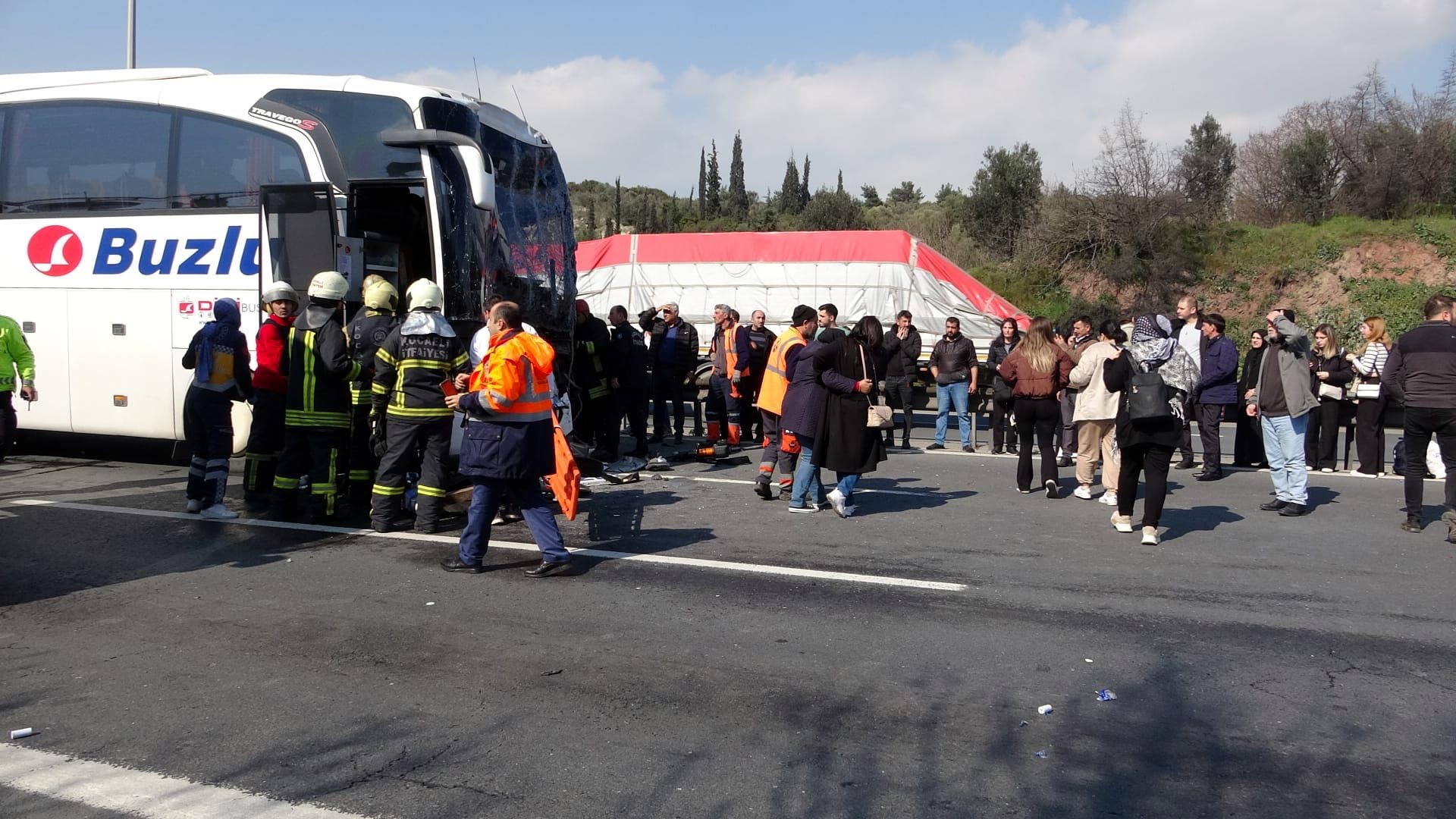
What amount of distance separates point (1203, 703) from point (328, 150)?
8.55m

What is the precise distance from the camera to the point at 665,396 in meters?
15.7

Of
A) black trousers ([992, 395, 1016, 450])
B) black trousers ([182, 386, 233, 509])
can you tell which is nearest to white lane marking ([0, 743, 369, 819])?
black trousers ([182, 386, 233, 509])

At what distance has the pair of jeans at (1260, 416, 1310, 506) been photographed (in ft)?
33.0

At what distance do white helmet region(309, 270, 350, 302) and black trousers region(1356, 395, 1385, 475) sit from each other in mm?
11127

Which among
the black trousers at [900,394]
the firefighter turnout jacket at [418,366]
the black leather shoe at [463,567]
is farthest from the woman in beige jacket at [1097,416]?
the black leather shoe at [463,567]

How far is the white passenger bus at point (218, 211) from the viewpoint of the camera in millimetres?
10039

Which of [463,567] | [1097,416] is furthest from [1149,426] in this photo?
[463,567]

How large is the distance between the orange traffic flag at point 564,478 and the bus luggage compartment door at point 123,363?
5289 millimetres

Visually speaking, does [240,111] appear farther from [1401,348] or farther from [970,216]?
[970,216]

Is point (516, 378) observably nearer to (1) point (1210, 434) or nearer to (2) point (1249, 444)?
(1) point (1210, 434)

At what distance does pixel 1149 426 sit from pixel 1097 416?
2.04 metres

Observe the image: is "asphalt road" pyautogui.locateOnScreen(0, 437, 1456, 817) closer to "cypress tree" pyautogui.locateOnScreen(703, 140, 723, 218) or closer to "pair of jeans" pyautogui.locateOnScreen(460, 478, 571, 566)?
"pair of jeans" pyautogui.locateOnScreen(460, 478, 571, 566)

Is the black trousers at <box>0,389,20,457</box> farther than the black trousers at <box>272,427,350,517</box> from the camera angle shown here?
Yes

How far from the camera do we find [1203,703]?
195 inches
